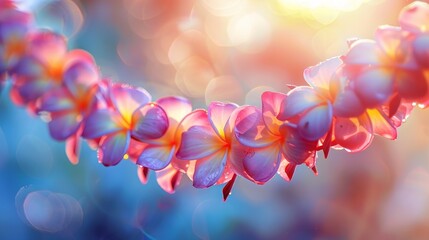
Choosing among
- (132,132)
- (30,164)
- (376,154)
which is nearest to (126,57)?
(30,164)

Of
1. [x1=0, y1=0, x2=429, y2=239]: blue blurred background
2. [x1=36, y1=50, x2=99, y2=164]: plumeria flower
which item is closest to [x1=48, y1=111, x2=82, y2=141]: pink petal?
[x1=36, y1=50, x2=99, y2=164]: plumeria flower

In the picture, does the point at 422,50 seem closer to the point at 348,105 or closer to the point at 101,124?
the point at 348,105

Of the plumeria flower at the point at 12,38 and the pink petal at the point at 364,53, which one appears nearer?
the pink petal at the point at 364,53

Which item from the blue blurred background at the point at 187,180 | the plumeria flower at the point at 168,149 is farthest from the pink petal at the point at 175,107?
the blue blurred background at the point at 187,180

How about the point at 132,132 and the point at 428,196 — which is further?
the point at 428,196

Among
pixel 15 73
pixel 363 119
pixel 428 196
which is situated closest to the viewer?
pixel 363 119

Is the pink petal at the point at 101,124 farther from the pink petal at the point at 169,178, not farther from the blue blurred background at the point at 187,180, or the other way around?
the blue blurred background at the point at 187,180

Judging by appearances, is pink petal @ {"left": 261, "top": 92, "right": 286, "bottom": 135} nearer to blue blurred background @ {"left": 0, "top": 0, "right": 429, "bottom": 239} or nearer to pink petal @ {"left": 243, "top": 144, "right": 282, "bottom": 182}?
pink petal @ {"left": 243, "top": 144, "right": 282, "bottom": 182}

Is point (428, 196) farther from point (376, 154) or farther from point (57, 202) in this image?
point (57, 202)
